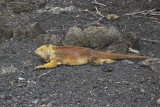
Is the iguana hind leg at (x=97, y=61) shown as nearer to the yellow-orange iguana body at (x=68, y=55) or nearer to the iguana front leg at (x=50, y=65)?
the yellow-orange iguana body at (x=68, y=55)

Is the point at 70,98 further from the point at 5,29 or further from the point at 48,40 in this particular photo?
the point at 5,29

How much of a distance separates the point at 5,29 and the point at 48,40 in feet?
3.56

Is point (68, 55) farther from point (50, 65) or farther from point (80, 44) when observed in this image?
point (80, 44)

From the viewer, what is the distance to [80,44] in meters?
6.54

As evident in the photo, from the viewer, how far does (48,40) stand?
261 inches

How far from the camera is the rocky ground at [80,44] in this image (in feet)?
15.8

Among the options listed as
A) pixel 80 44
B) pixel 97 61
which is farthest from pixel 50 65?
pixel 80 44

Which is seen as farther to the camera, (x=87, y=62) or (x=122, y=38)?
(x=122, y=38)

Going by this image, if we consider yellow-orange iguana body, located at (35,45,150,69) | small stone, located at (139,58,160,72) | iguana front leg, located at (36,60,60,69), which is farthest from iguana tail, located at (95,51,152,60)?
iguana front leg, located at (36,60,60,69)

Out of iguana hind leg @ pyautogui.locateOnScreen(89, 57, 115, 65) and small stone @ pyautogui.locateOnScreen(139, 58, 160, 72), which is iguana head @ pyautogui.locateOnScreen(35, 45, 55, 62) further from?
small stone @ pyautogui.locateOnScreen(139, 58, 160, 72)

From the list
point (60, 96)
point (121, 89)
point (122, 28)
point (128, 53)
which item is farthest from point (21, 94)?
point (122, 28)

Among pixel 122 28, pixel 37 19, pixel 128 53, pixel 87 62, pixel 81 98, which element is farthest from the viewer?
pixel 37 19

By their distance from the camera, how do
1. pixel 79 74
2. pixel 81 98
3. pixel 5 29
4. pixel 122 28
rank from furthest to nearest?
pixel 122 28, pixel 5 29, pixel 79 74, pixel 81 98

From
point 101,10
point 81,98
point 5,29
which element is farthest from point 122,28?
point 81,98
